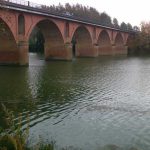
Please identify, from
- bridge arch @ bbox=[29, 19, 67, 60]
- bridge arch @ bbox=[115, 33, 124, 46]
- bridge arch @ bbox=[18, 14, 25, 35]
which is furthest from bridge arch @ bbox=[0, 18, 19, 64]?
bridge arch @ bbox=[115, 33, 124, 46]

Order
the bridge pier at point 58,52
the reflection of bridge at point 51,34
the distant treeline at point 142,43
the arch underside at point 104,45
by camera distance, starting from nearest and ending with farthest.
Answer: the reflection of bridge at point 51,34, the bridge pier at point 58,52, the arch underside at point 104,45, the distant treeline at point 142,43

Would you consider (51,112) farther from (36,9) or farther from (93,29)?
(93,29)

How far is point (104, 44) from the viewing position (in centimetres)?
9494

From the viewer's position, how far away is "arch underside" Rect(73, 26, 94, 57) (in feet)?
255

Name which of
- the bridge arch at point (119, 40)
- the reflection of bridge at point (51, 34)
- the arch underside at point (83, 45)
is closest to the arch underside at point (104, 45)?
the reflection of bridge at point (51, 34)

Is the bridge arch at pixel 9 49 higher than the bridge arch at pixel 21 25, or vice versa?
the bridge arch at pixel 21 25

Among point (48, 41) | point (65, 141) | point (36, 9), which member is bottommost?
point (65, 141)

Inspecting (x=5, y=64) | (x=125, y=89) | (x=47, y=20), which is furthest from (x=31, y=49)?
(x=125, y=89)

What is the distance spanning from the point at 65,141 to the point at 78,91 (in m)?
11.9

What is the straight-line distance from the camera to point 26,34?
49000mm

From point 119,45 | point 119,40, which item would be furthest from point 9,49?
point 119,40

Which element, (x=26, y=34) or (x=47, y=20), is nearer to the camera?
(x=26, y=34)

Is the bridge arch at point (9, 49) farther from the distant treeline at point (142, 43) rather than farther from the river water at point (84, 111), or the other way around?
Answer: the distant treeline at point (142, 43)

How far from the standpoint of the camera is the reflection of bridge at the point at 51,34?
4506 centimetres
